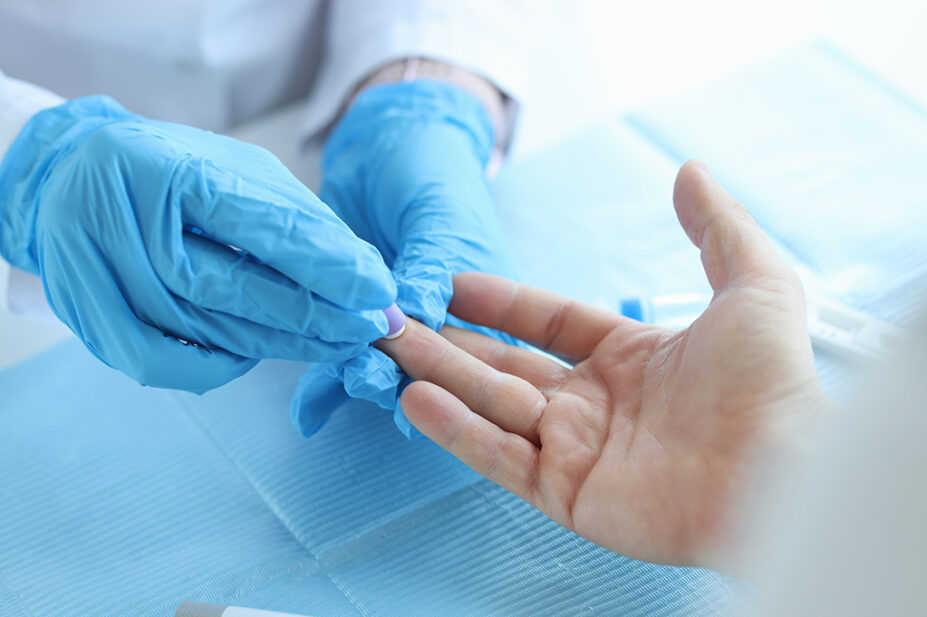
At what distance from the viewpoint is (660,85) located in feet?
5.78

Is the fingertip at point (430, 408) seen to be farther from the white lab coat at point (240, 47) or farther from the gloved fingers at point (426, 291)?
the white lab coat at point (240, 47)

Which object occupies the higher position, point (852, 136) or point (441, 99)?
point (852, 136)

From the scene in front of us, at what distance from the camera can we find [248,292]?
788 millimetres

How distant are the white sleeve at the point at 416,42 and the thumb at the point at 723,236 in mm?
583

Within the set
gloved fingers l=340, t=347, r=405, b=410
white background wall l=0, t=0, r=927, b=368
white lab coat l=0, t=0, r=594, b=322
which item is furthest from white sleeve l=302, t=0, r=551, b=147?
gloved fingers l=340, t=347, r=405, b=410

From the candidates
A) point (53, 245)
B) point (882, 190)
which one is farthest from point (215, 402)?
point (882, 190)

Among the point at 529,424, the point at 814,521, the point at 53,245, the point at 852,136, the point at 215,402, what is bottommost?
the point at 215,402

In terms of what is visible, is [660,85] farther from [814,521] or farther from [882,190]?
[814,521]

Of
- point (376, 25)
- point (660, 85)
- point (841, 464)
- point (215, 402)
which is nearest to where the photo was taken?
point (841, 464)

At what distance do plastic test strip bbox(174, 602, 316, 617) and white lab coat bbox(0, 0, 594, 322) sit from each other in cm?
57

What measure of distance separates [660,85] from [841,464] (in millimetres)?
1429

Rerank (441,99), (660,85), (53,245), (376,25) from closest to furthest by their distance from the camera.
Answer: (53,245) → (441,99) → (376,25) → (660,85)

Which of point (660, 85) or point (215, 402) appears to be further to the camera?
point (660, 85)

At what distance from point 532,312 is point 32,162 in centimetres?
Answer: 66
